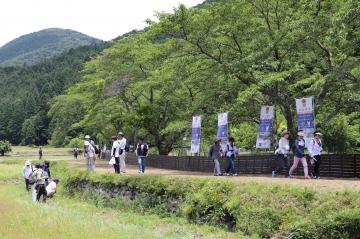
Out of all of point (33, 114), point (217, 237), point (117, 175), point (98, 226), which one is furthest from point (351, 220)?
point (33, 114)

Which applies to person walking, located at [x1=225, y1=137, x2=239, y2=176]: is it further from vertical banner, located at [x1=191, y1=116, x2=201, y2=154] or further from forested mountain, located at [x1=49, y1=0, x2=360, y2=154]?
vertical banner, located at [x1=191, y1=116, x2=201, y2=154]

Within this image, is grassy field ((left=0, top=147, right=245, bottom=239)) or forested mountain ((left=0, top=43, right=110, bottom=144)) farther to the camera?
forested mountain ((left=0, top=43, right=110, bottom=144))

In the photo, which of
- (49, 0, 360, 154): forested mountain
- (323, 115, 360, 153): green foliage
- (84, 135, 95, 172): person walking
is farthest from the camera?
(323, 115, 360, 153): green foliage

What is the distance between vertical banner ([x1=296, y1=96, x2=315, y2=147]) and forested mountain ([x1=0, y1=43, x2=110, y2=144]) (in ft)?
276

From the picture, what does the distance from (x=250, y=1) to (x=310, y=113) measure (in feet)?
22.2

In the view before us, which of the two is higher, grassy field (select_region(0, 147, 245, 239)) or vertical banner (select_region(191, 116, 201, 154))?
vertical banner (select_region(191, 116, 201, 154))

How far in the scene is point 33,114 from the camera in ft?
420

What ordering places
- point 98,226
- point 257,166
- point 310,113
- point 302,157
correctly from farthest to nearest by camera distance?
point 257,166 → point 310,113 → point 302,157 → point 98,226

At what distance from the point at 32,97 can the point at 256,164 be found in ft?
391

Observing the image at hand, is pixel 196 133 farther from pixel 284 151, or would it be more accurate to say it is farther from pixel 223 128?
pixel 284 151

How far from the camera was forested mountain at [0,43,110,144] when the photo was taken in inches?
4761

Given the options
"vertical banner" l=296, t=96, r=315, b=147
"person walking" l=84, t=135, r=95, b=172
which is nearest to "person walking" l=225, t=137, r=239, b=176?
"vertical banner" l=296, t=96, r=315, b=147

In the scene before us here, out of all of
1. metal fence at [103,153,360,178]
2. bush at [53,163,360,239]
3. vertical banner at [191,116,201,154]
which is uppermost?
vertical banner at [191,116,201,154]

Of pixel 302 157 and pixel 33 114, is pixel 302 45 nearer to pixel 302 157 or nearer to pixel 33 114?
pixel 302 157
